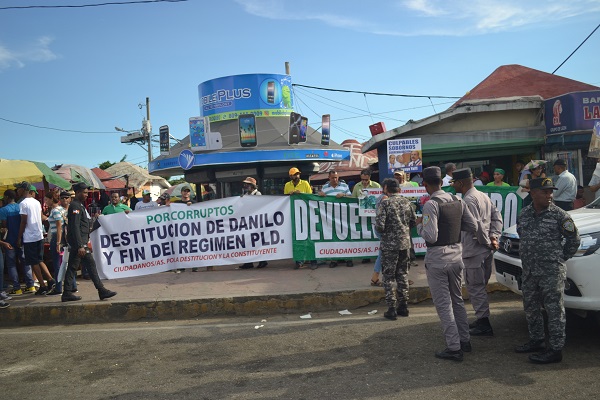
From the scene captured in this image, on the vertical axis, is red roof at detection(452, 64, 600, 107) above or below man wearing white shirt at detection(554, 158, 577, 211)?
above

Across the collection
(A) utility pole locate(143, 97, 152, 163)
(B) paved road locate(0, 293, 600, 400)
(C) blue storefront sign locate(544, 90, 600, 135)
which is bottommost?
(B) paved road locate(0, 293, 600, 400)

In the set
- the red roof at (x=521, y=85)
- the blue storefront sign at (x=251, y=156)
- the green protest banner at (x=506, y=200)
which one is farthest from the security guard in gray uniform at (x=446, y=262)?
the red roof at (x=521, y=85)

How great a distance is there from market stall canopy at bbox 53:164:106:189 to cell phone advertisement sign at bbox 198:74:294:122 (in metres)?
5.04

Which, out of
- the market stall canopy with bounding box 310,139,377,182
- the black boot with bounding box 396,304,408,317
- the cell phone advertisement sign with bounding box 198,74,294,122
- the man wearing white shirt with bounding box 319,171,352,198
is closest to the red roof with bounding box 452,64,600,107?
the market stall canopy with bounding box 310,139,377,182

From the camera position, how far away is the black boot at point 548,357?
4.41 metres

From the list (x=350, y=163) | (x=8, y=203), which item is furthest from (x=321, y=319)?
(x=350, y=163)

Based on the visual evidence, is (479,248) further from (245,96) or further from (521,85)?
(521,85)

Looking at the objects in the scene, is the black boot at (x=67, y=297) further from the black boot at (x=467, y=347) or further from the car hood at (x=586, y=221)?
the car hood at (x=586, y=221)

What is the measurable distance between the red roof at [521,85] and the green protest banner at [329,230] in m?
9.21

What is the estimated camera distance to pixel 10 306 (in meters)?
7.26

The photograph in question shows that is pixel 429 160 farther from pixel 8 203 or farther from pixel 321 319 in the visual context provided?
pixel 8 203

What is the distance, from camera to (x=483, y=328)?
17.7 feet

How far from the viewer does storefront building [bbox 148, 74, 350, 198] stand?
54.5 feet

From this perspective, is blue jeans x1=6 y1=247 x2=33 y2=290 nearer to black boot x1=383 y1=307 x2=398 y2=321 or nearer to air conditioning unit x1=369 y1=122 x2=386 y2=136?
black boot x1=383 y1=307 x2=398 y2=321
